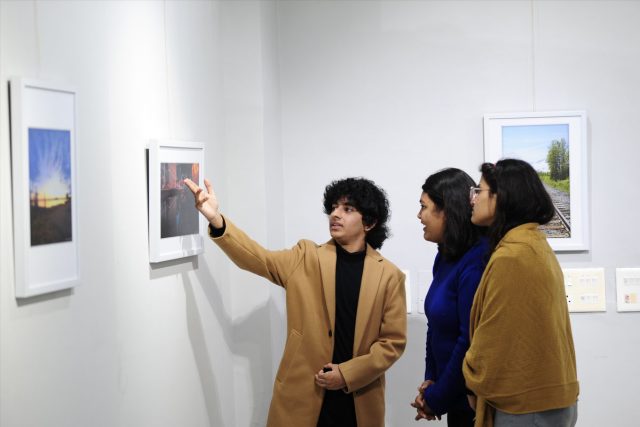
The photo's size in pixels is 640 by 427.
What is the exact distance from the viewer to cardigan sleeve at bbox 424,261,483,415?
2764mm

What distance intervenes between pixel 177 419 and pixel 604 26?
298 centimetres

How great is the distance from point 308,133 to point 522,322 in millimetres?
2127

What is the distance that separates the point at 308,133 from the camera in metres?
4.22

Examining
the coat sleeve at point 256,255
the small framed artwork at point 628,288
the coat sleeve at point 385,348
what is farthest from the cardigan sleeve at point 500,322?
the small framed artwork at point 628,288

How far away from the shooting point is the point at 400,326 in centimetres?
318

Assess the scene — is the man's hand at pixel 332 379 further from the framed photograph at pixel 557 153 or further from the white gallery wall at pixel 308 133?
the framed photograph at pixel 557 153

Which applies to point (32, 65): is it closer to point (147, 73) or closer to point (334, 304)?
point (147, 73)

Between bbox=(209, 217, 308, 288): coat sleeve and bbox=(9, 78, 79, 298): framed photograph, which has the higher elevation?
bbox=(9, 78, 79, 298): framed photograph

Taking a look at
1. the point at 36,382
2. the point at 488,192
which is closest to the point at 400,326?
the point at 488,192

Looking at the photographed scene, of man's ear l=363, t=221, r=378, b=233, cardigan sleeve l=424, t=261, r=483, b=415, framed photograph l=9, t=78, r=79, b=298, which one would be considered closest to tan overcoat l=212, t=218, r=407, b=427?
man's ear l=363, t=221, r=378, b=233

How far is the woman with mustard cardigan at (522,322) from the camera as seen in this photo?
7.84 ft

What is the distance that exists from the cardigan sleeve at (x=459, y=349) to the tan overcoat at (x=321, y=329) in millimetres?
325

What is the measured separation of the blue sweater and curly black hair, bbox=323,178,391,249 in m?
0.43

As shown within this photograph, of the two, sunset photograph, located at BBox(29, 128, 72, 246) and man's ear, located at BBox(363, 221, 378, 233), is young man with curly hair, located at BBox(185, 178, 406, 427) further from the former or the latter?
sunset photograph, located at BBox(29, 128, 72, 246)
